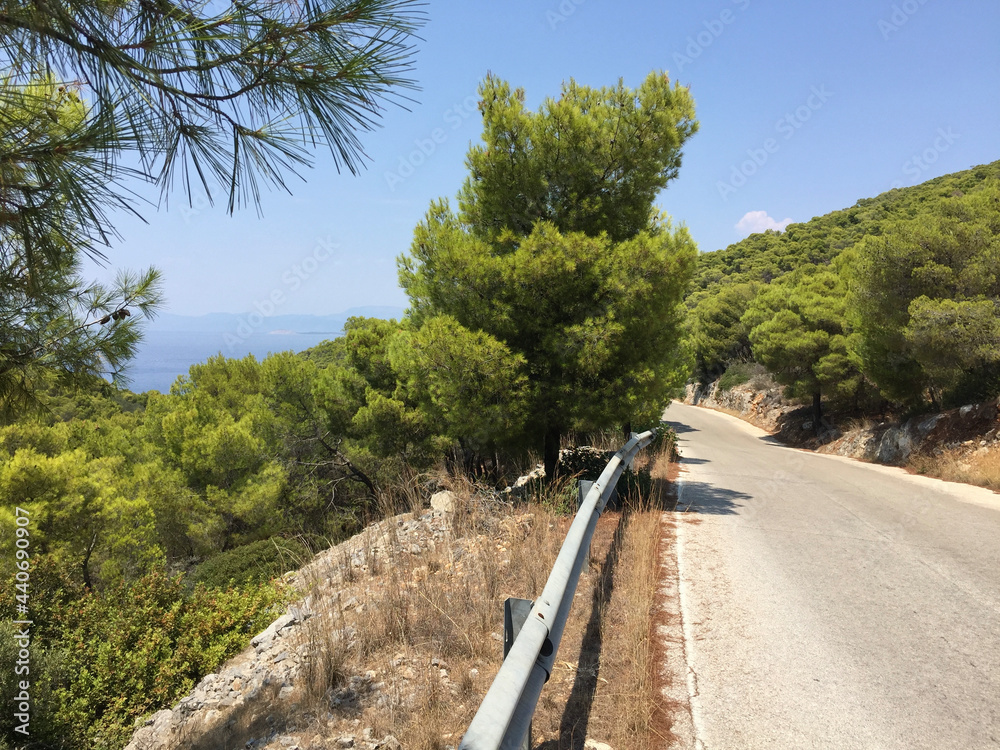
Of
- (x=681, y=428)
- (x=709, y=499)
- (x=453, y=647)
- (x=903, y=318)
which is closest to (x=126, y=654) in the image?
(x=453, y=647)

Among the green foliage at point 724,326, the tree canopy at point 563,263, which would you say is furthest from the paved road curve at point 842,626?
the green foliage at point 724,326

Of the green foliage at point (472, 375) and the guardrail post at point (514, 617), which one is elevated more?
the green foliage at point (472, 375)

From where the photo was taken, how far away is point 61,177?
2.76 metres

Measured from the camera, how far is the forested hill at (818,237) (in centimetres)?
5366

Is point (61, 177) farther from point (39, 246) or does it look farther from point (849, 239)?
point (849, 239)

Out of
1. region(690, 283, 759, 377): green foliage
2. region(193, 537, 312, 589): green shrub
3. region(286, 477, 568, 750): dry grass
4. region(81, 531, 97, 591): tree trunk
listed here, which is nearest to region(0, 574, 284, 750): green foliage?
region(286, 477, 568, 750): dry grass

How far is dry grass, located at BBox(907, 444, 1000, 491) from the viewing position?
36.7ft

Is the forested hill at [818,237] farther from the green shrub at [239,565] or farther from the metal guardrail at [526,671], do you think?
the metal guardrail at [526,671]

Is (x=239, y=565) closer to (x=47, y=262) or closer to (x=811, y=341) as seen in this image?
(x=47, y=262)

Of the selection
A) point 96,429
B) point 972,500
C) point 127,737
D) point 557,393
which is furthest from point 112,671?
point 96,429

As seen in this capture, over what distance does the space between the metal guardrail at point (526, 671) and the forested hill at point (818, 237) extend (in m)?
48.6

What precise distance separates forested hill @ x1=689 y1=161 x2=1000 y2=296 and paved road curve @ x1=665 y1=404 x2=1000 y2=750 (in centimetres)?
4384

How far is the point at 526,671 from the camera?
183 cm

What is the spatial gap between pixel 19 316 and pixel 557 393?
738 cm
